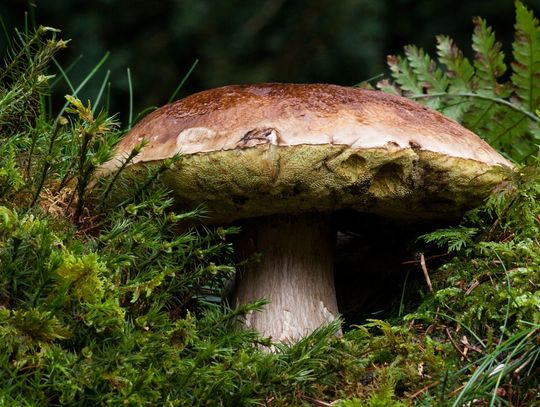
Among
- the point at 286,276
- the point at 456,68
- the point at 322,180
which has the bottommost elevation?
the point at 286,276

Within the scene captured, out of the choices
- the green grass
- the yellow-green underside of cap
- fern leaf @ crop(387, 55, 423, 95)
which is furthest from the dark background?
the yellow-green underside of cap

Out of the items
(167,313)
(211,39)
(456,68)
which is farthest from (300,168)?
(211,39)

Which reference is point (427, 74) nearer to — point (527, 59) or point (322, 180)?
point (527, 59)

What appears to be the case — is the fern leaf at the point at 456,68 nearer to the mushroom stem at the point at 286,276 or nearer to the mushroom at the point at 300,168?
the mushroom at the point at 300,168

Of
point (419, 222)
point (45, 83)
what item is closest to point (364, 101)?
point (419, 222)

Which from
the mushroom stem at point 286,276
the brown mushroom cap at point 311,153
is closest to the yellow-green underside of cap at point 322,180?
the brown mushroom cap at point 311,153
